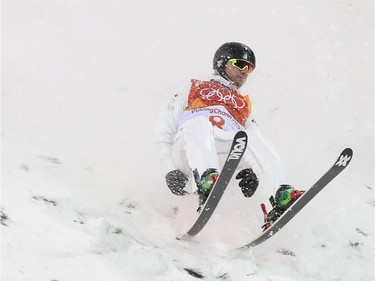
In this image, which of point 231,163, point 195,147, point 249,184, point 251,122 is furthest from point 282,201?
point 251,122

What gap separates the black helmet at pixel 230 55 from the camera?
4828 millimetres

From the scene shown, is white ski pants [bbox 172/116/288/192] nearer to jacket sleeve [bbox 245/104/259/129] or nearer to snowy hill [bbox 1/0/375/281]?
jacket sleeve [bbox 245/104/259/129]

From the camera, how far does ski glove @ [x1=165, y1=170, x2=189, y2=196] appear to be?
4133mm

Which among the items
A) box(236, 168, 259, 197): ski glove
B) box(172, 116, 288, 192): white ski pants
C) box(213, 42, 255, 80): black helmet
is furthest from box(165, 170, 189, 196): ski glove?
box(213, 42, 255, 80): black helmet

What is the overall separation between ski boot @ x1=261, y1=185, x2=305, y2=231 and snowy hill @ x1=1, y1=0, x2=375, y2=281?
0.97 feet

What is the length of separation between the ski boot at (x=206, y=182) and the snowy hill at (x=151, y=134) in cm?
39

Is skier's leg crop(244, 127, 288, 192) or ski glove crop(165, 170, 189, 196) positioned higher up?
skier's leg crop(244, 127, 288, 192)

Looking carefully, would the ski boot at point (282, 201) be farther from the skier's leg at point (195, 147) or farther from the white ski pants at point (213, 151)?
the skier's leg at point (195, 147)

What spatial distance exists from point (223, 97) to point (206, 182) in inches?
46.6

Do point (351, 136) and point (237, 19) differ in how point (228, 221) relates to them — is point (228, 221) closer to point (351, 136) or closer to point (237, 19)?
point (351, 136)

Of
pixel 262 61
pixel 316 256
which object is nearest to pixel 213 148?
pixel 316 256

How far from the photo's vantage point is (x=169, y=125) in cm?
463

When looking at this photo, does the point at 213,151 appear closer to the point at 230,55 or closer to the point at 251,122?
the point at 251,122

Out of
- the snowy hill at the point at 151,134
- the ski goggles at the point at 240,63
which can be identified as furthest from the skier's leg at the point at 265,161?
the ski goggles at the point at 240,63
